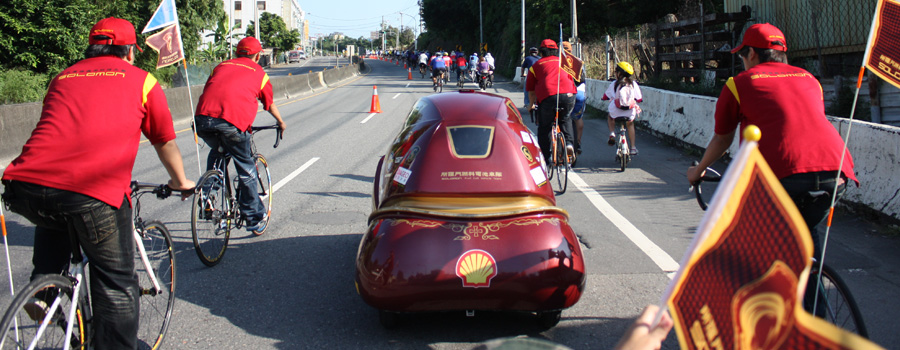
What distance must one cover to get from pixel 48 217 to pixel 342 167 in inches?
306

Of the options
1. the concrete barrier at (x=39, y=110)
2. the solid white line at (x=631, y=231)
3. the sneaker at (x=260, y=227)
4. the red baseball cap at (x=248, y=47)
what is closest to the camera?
the solid white line at (x=631, y=231)

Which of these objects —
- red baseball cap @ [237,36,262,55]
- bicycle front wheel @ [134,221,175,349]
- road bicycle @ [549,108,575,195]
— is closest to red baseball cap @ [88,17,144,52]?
bicycle front wheel @ [134,221,175,349]

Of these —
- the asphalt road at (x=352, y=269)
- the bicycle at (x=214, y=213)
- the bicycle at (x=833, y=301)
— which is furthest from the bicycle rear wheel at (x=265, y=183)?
the bicycle at (x=833, y=301)

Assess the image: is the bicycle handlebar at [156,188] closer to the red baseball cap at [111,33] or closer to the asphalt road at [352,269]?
the red baseball cap at [111,33]

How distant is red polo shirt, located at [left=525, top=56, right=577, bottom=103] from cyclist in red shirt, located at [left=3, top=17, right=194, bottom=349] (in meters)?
6.12

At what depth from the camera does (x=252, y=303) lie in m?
5.02

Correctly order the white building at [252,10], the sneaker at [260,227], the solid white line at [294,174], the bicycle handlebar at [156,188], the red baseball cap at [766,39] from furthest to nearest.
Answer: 1. the white building at [252,10]
2. the solid white line at [294,174]
3. the sneaker at [260,227]
4. the bicycle handlebar at [156,188]
5. the red baseball cap at [766,39]

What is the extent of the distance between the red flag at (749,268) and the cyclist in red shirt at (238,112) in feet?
16.5

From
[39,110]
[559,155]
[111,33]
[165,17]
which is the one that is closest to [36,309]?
[111,33]

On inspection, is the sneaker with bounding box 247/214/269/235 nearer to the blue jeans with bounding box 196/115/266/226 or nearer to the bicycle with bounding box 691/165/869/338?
the blue jeans with bounding box 196/115/266/226

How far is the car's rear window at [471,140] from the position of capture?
4762mm

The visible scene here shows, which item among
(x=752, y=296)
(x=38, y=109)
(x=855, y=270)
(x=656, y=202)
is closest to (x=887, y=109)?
(x=656, y=202)

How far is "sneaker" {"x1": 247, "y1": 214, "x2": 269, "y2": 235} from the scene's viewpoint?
6677 millimetres

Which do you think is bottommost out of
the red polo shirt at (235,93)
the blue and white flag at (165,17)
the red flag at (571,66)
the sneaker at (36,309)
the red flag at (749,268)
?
the sneaker at (36,309)
